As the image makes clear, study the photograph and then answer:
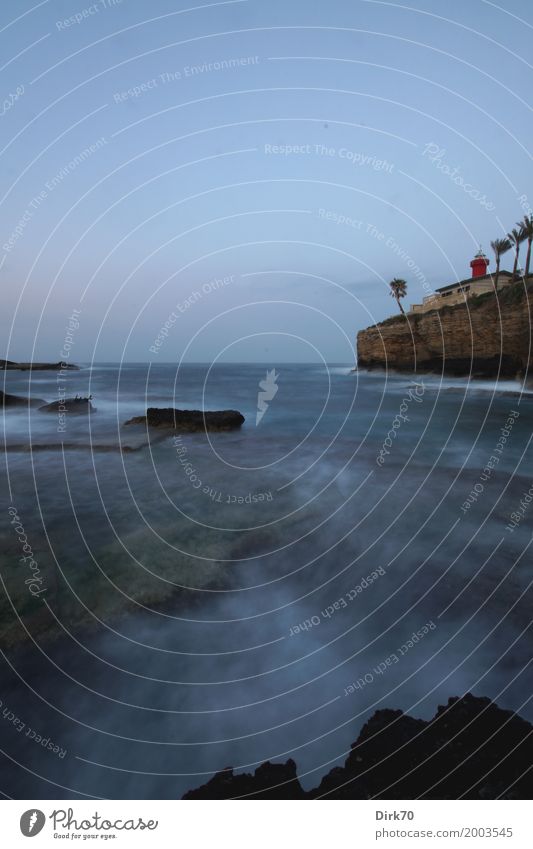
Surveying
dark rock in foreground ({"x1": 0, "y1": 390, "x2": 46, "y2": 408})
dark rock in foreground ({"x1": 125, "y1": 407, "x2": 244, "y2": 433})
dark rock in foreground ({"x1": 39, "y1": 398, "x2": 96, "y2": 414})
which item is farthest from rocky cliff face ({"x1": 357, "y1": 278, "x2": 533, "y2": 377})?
dark rock in foreground ({"x1": 0, "y1": 390, "x2": 46, "y2": 408})

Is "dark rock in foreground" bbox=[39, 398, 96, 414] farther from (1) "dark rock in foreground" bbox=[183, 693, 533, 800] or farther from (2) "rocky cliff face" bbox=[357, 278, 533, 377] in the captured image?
(2) "rocky cliff face" bbox=[357, 278, 533, 377]

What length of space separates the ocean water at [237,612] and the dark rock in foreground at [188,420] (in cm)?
533

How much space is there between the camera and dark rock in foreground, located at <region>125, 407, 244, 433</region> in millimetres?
17703

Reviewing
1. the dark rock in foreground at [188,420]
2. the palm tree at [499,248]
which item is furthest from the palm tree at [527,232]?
the dark rock in foreground at [188,420]

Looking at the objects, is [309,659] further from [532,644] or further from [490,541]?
[490,541]

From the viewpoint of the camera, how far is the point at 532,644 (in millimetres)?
4934

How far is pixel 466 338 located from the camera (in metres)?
39.8

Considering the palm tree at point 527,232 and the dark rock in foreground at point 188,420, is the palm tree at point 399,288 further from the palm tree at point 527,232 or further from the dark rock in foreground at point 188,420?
the dark rock in foreground at point 188,420

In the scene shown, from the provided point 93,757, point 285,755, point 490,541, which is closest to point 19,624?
point 93,757

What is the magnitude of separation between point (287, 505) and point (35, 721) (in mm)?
6601

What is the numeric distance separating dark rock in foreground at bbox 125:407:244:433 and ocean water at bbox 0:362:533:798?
5335 mm

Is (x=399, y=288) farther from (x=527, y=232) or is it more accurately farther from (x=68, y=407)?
(x=68, y=407)

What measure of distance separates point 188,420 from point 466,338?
34.5 meters

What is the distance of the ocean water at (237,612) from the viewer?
4137mm
